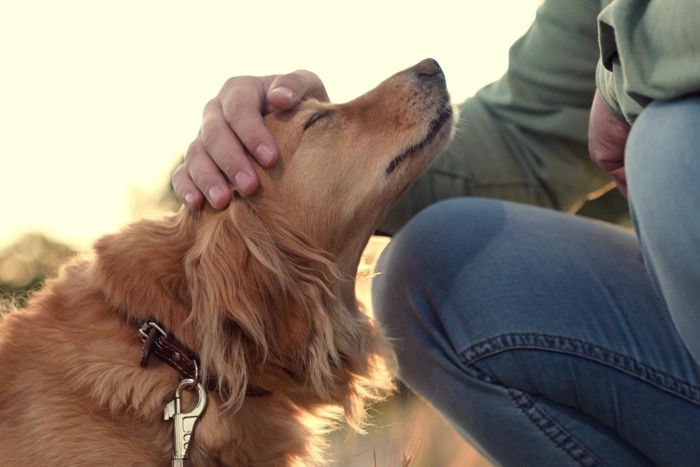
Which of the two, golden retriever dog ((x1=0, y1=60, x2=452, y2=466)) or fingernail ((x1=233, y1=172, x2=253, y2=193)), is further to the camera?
fingernail ((x1=233, y1=172, x2=253, y2=193))

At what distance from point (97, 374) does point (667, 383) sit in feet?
5.00

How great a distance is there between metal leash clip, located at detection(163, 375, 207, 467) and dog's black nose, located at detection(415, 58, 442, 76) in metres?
1.25

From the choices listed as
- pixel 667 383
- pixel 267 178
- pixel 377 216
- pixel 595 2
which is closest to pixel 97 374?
pixel 267 178

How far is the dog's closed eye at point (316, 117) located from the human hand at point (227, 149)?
0.31 feet

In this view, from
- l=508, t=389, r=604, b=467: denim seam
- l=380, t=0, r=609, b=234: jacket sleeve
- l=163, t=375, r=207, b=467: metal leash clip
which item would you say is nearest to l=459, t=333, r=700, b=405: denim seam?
l=508, t=389, r=604, b=467: denim seam

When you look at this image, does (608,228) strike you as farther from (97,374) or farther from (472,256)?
(97,374)

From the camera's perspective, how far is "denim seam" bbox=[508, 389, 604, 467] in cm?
226

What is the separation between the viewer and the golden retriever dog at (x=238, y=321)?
218 cm

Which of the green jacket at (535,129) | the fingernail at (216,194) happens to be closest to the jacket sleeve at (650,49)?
the green jacket at (535,129)

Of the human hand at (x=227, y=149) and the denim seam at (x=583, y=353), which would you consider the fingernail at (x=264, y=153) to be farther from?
the denim seam at (x=583, y=353)

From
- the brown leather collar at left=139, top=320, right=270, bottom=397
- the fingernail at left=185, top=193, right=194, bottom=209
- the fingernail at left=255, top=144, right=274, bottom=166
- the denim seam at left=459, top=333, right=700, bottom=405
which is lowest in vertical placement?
the denim seam at left=459, top=333, right=700, bottom=405

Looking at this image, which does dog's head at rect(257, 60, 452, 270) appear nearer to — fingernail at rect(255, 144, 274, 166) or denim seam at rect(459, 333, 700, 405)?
fingernail at rect(255, 144, 274, 166)

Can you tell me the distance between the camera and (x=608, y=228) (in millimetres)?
2586

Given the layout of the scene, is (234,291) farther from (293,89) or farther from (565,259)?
(565,259)
